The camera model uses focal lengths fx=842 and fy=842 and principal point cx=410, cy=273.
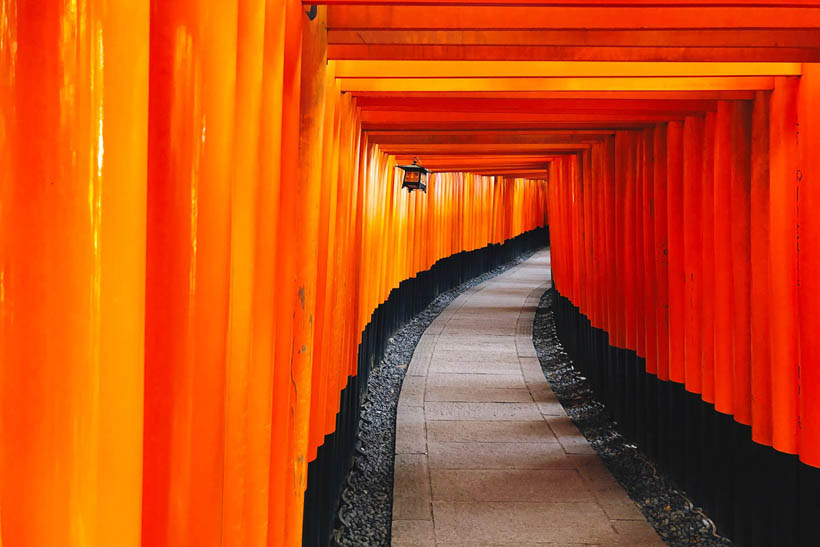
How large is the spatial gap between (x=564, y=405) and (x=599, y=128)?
3.44 metres

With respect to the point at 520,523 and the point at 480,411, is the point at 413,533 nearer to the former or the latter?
the point at 520,523

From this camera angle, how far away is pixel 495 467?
7414 mm

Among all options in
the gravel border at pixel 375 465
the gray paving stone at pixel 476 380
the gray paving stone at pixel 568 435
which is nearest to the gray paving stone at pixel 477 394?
the gray paving stone at pixel 476 380

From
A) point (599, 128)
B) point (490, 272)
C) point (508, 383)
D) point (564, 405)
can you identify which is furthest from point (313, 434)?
point (490, 272)

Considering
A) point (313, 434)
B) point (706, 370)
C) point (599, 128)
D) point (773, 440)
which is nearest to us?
point (313, 434)

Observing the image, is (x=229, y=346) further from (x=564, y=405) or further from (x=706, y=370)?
(x=564, y=405)

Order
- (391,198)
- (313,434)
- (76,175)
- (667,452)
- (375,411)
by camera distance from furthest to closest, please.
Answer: (391,198) < (375,411) < (667,452) < (313,434) < (76,175)

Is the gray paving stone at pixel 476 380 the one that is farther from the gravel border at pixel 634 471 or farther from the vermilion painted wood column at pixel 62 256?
the vermilion painted wood column at pixel 62 256

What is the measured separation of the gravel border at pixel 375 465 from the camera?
603cm

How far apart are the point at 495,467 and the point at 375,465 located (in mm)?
1099

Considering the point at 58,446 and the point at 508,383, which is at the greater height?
the point at 58,446

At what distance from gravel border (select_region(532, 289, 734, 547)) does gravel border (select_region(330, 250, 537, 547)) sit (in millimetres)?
1983

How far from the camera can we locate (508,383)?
11070mm

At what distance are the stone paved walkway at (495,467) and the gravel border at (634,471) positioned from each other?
0.13 metres
